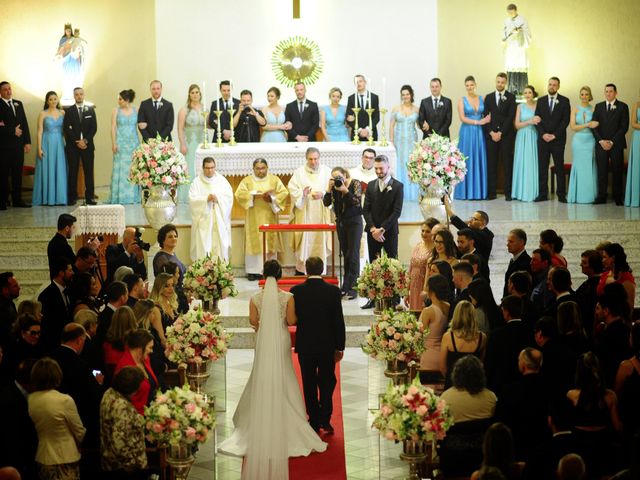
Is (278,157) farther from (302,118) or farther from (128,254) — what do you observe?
(128,254)

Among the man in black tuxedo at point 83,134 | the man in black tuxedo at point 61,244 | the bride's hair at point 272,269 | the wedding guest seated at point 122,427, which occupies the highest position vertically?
the man in black tuxedo at point 83,134

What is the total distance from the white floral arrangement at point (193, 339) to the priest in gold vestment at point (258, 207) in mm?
5345

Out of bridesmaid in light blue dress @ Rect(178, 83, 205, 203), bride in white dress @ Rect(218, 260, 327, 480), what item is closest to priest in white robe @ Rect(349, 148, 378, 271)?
bridesmaid in light blue dress @ Rect(178, 83, 205, 203)

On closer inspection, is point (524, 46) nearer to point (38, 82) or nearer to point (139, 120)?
point (139, 120)

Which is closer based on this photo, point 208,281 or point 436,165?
point 208,281

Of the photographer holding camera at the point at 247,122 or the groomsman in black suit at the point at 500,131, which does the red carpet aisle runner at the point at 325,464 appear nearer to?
the photographer holding camera at the point at 247,122

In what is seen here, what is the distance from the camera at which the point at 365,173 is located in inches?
603

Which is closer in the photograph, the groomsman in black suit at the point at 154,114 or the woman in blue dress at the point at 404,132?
the groomsman in black suit at the point at 154,114

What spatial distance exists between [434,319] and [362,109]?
8.80 meters

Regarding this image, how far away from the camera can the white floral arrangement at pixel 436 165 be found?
15.0 metres

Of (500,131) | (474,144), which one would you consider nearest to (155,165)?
(474,144)

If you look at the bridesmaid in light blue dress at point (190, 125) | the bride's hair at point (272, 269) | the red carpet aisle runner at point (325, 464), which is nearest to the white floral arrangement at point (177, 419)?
the red carpet aisle runner at point (325, 464)

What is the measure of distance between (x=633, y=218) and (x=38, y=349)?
10415 mm

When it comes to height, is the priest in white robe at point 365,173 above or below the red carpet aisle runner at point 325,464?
above
